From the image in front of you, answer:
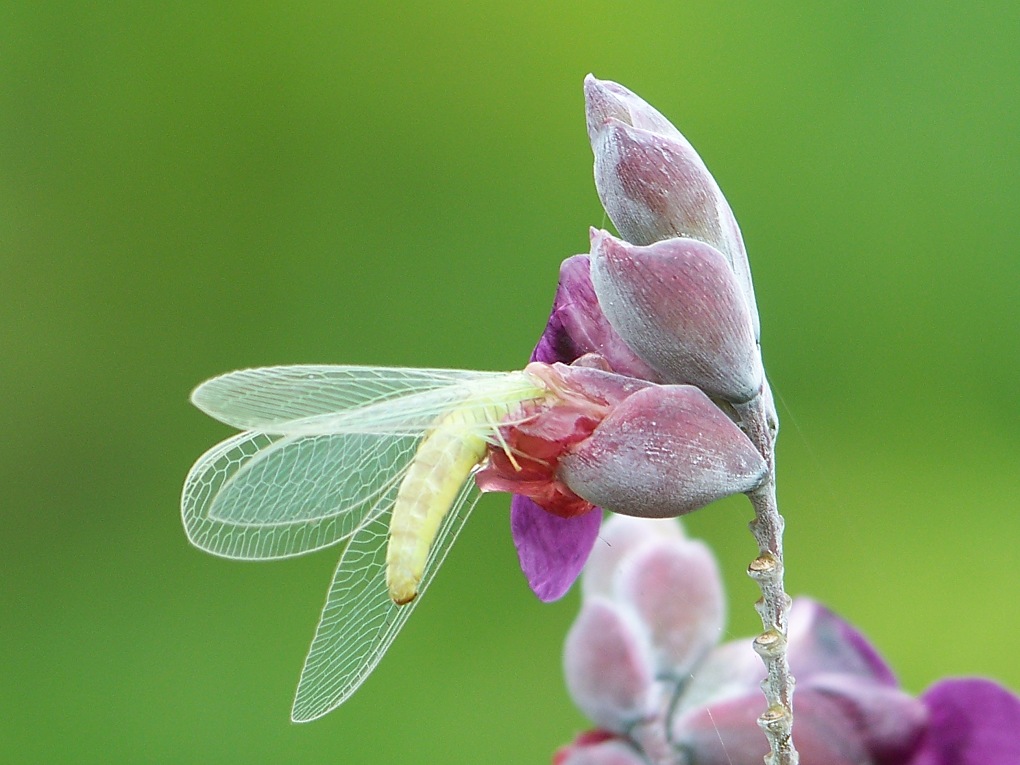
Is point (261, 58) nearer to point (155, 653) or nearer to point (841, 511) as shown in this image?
point (155, 653)

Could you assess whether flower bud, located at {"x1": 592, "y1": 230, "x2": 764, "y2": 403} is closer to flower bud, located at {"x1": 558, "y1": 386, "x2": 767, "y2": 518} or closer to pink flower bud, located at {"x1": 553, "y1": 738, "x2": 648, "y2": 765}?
flower bud, located at {"x1": 558, "y1": 386, "x2": 767, "y2": 518}

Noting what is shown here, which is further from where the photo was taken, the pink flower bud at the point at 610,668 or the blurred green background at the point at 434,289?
the blurred green background at the point at 434,289

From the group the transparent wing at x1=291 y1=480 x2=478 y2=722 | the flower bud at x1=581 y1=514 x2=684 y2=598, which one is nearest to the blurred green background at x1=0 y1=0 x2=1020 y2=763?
the flower bud at x1=581 y1=514 x2=684 y2=598

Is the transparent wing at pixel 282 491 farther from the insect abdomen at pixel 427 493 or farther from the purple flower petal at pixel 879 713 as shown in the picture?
the purple flower petal at pixel 879 713

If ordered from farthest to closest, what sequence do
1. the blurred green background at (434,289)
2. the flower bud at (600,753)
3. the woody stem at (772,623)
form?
the blurred green background at (434,289) < the flower bud at (600,753) < the woody stem at (772,623)

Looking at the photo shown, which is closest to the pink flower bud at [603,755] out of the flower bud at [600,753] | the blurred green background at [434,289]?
the flower bud at [600,753]

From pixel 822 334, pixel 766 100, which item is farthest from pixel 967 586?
pixel 766 100
